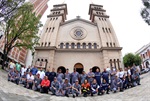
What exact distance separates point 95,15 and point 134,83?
2201 cm

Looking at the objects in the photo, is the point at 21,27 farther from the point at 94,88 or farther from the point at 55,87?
the point at 94,88

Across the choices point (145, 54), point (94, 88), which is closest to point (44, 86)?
point (94, 88)

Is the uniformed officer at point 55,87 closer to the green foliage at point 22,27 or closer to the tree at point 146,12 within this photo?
the green foliage at point 22,27

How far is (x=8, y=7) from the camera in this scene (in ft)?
51.4

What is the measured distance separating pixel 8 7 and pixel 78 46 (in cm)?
1399

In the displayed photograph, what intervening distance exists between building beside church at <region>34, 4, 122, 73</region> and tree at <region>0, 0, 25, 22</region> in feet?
31.8

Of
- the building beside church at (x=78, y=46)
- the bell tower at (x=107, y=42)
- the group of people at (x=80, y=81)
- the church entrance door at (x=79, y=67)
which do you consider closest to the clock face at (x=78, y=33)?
the building beside church at (x=78, y=46)

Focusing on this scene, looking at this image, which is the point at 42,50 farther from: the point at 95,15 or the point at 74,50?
the point at 95,15

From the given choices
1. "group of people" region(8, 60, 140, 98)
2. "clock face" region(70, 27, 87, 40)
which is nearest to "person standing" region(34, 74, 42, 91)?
"group of people" region(8, 60, 140, 98)

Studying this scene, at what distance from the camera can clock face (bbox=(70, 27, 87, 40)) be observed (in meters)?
27.1

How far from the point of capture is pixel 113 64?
78.7 ft

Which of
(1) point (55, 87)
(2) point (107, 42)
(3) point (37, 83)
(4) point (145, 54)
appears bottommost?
(1) point (55, 87)

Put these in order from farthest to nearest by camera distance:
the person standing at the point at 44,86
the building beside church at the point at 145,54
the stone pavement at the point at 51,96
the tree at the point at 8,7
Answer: the building beside church at the point at 145,54 → the tree at the point at 8,7 → the person standing at the point at 44,86 → the stone pavement at the point at 51,96

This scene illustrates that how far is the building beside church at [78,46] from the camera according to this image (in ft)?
80.7
